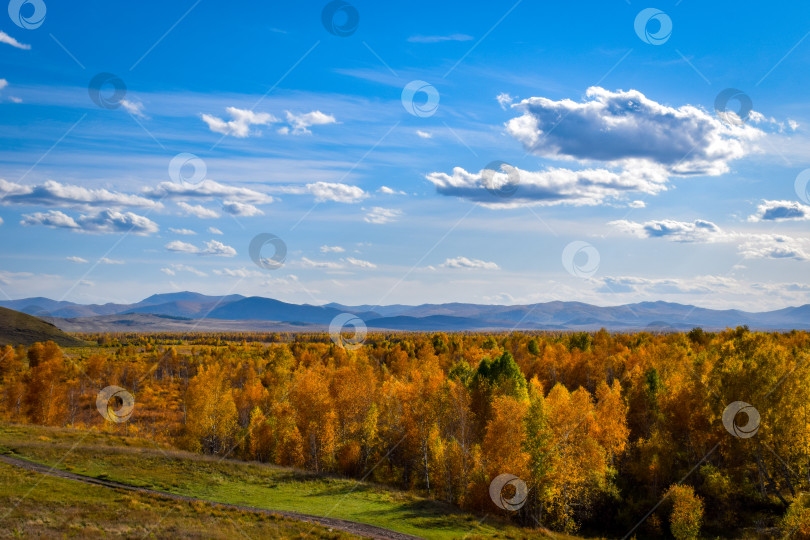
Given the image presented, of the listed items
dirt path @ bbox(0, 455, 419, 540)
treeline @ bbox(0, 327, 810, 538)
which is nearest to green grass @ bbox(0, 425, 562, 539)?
dirt path @ bbox(0, 455, 419, 540)

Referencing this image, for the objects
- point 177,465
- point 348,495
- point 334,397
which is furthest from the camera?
point 334,397

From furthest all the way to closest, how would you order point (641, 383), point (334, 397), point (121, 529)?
1. point (334, 397)
2. point (641, 383)
3. point (121, 529)

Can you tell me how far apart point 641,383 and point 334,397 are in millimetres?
45842

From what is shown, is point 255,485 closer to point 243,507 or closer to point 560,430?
point 243,507

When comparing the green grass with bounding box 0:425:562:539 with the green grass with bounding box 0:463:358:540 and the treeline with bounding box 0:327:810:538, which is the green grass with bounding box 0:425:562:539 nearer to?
the green grass with bounding box 0:463:358:540

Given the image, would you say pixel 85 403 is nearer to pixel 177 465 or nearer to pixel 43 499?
pixel 177 465

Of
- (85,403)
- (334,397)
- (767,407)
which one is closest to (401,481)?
(334,397)

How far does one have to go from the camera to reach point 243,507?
45312 mm

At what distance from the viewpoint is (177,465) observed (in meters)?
56.9

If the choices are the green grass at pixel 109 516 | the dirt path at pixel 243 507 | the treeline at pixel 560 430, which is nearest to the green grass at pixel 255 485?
the dirt path at pixel 243 507

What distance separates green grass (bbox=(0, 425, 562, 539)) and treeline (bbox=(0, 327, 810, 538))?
7829 mm

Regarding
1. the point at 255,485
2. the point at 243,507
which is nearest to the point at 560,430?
the point at 255,485

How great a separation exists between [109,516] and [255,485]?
60.9 feet

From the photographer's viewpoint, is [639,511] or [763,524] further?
[639,511]
